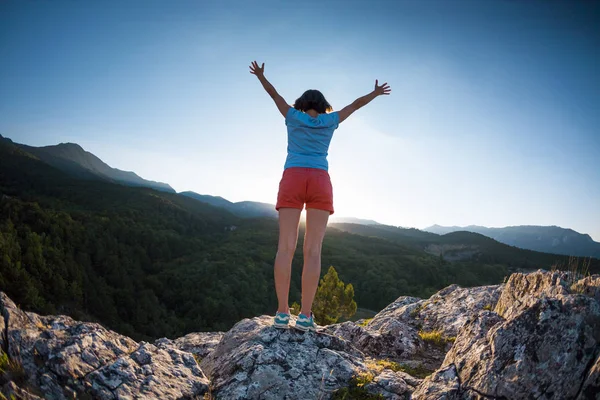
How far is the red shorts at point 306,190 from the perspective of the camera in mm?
4055

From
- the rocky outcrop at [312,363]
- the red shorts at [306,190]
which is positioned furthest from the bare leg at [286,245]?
the rocky outcrop at [312,363]

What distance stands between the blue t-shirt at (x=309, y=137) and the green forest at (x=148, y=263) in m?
42.1

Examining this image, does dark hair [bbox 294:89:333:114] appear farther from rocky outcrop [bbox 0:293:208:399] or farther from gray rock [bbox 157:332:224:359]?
gray rock [bbox 157:332:224:359]

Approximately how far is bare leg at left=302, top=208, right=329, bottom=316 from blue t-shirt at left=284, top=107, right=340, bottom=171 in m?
0.67

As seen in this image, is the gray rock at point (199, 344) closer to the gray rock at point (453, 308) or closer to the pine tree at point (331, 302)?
the gray rock at point (453, 308)

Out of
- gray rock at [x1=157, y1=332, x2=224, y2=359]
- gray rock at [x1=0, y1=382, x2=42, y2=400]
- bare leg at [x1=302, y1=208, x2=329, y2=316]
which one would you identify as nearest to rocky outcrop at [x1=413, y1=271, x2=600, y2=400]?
bare leg at [x1=302, y1=208, x2=329, y2=316]

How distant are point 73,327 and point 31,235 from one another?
207ft

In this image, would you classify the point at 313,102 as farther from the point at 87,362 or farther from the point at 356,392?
the point at 87,362

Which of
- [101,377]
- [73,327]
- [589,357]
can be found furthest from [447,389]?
[73,327]

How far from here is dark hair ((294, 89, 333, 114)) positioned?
4.43 m

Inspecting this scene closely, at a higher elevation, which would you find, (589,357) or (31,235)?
(589,357)

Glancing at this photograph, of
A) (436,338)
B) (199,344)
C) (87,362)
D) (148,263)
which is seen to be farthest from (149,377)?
(148,263)

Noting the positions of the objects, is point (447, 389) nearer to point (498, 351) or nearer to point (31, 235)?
point (498, 351)

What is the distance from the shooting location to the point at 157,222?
120125mm
